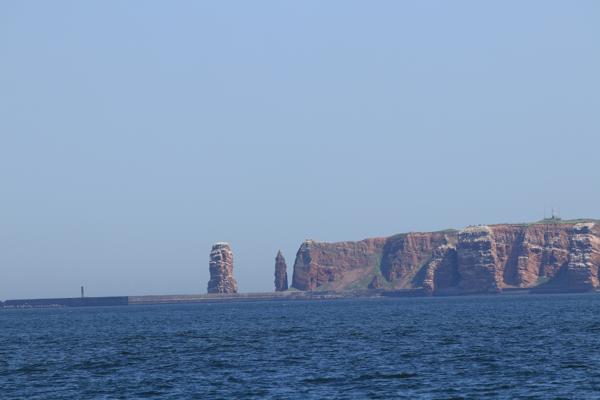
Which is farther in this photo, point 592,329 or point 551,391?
point 592,329

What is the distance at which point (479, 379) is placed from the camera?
216 ft

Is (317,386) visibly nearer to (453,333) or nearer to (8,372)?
(8,372)

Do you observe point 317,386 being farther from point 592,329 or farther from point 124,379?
point 592,329

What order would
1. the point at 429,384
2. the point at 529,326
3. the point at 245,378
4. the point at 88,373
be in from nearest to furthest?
1. the point at 429,384
2. the point at 245,378
3. the point at 88,373
4. the point at 529,326

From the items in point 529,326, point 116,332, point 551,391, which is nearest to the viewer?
point 551,391

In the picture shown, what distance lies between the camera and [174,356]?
91000mm

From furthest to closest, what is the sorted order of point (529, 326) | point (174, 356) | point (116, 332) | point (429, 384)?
1. point (116, 332)
2. point (529, 326)
3. point (174, 356)
4. point (429, 384)

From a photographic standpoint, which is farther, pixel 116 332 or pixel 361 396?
pixel 116 332

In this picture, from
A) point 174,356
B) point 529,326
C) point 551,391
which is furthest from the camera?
point 529,326

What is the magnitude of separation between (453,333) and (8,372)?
50.0m

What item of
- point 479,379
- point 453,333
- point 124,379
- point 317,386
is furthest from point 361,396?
point 453,333

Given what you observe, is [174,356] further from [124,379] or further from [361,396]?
[361,396]

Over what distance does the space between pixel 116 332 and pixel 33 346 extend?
26955 millimetres

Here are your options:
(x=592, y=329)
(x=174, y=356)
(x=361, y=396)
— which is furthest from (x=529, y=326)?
(x=361, y=396)
